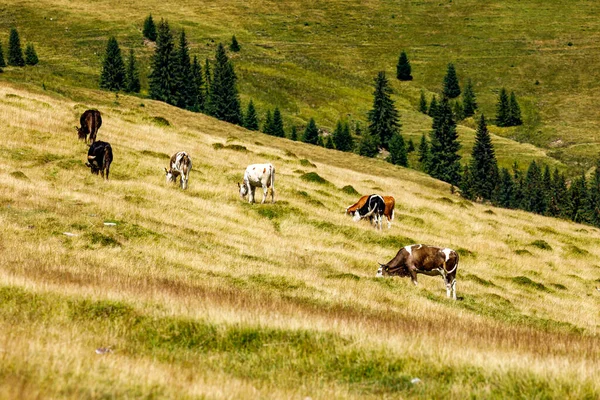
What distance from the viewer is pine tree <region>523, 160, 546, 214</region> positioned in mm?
158250

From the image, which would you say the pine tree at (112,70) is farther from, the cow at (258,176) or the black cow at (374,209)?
the black cow at (374,209)

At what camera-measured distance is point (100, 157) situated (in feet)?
103

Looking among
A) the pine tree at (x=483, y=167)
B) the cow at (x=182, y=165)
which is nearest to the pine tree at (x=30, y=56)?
the pine tree at (x=483, y=167)

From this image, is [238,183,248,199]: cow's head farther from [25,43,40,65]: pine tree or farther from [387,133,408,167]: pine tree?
[25,43,40,65]: pine tree

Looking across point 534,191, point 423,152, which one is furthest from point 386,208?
point 534,191

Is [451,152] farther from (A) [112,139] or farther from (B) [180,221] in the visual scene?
(B) [180,221]

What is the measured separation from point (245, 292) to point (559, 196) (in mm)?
155330

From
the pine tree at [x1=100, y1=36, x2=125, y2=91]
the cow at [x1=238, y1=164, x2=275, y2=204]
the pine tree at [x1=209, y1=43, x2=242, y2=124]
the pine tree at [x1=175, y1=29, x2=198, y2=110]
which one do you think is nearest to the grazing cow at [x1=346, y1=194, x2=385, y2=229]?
the cow at [x1=238, y1=164, x2=275, y2=204]

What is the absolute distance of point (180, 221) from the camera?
86.0 ft

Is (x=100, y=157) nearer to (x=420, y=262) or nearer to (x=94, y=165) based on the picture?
(x=94, y=165)

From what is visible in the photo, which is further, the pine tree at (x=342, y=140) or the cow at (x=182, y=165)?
the pine tree at (x=342, y=140)

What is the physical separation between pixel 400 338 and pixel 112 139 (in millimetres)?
36258

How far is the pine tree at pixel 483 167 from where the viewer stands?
14888 cm

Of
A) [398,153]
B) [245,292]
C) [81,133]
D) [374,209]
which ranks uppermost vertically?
[81,133]
